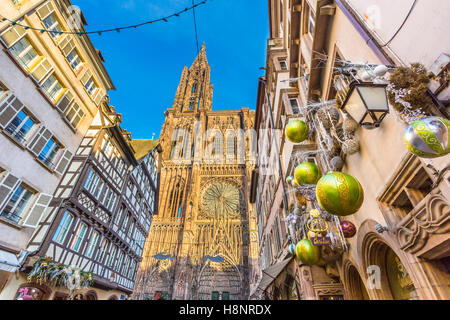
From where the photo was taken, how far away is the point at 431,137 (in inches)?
77.7

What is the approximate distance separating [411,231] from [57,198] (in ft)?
37.2

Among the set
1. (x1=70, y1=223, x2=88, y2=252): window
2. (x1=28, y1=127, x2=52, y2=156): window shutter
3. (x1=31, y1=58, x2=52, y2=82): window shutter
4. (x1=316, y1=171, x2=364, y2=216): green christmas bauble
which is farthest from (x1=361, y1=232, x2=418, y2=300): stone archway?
(x1=31, y1=58, x2=52, y2=82): window shutter

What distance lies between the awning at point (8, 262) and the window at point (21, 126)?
12.3ft

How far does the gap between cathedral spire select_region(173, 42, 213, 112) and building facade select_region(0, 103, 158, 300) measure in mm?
30176

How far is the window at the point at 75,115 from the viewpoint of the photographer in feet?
33.9

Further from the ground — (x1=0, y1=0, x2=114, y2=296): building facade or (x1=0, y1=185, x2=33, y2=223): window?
(x1=0, y1=0, x2=114, y2=296): building facade

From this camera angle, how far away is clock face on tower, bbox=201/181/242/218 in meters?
32.4

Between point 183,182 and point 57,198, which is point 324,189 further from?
point 183,182

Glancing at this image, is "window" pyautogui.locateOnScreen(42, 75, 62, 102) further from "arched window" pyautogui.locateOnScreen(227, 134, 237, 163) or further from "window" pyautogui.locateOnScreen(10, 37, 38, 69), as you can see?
"arched window" pyautogui.locateOnScreen(227, 134, 237, 163)

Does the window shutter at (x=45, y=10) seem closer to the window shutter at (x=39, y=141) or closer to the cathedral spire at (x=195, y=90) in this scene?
the window shutter at (x=39, y=141)

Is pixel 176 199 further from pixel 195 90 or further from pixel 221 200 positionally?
pixel 195 90

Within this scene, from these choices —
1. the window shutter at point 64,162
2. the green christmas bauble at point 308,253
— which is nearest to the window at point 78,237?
the window shutter at point 64,162

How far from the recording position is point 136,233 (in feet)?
51.5
